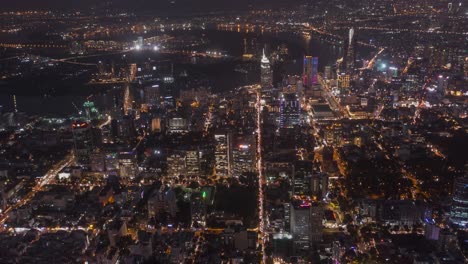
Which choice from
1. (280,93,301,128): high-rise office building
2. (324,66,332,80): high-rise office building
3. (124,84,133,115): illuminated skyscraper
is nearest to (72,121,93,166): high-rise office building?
(124,84,133,115): illuminated skyscraper

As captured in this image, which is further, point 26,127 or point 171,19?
point 171,19

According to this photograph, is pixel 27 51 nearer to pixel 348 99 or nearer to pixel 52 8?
pixel 52 8

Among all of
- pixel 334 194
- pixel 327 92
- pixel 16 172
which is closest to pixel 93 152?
pixel 16 172

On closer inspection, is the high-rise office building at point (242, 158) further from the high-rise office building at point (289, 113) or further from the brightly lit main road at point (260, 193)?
the high-rise office building at point (289, 113)

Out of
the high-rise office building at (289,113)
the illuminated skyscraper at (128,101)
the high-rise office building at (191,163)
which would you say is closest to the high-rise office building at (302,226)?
the high-rise office building at (191,163)

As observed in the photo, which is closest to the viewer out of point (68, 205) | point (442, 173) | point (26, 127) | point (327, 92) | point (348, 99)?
point (68, 205)

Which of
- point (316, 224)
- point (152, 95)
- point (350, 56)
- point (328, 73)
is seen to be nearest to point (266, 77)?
point (328, 73)
